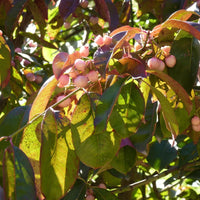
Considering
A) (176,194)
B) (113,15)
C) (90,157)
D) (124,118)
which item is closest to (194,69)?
Answer: (124,118)

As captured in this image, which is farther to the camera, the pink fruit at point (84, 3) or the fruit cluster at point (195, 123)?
the pink fruit at point (84, 3)

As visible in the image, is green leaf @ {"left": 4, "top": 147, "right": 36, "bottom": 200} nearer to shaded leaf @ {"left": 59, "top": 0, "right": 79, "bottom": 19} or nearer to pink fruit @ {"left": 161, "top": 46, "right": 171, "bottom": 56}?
pink fruit @ {"left": 161, "top": 46, "right": 171, "bottom": 56}

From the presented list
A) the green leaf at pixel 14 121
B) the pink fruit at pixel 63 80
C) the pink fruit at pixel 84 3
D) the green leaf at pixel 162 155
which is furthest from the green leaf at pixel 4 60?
the green leaf at pixel 162 155

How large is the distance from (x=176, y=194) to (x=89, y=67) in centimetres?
154

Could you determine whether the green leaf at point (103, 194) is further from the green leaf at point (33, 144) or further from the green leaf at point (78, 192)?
the green leaf at point (33, 144)

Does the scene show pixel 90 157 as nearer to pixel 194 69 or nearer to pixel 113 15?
pixel 194 69

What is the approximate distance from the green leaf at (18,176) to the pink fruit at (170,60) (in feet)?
1.13

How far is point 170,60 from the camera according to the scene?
2.92ft

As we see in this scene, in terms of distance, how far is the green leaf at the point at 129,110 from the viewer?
89 centimetres

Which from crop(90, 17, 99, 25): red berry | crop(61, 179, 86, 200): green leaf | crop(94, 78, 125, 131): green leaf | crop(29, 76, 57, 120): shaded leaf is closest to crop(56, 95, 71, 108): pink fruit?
crop(29, 76, 57, 120): shaded leaf

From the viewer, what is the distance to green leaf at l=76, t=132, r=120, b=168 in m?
0.88

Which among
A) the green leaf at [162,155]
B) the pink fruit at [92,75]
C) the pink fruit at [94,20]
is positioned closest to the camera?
the pink fruit at [92,75]

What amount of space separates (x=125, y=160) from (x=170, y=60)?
0.36m

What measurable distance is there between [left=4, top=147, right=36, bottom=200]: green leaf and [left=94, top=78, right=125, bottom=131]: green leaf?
6.2 inches
